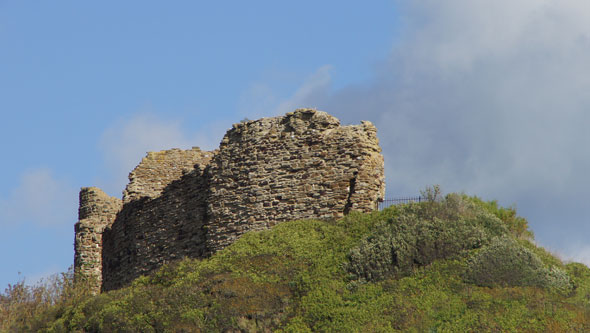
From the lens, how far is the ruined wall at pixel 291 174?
98.3ft

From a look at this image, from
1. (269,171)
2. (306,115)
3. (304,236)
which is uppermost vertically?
(306,115)

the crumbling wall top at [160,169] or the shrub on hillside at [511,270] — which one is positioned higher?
the crumbling wall top at [160,169]

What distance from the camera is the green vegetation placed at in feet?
78.6

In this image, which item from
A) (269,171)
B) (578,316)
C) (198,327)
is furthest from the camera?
(269,171)

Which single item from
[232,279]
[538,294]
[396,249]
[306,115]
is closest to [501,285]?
[538,294]

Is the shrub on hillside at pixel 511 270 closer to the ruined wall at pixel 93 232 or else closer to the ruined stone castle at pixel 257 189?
the ruined stone castle at pixel 257 189

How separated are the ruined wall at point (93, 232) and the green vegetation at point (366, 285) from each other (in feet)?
28.0

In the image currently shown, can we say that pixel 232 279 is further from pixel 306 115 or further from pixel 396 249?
pixel 306 115

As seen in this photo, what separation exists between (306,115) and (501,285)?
946 cm

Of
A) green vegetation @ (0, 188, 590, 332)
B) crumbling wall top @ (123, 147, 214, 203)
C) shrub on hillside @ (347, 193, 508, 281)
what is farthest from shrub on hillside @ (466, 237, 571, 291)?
crumbling wall top @ (123, 147, 214, 203)

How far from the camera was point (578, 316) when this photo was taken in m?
23.2

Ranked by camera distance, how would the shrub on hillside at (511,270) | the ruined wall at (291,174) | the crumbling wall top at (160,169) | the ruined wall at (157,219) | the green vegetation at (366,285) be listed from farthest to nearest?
1. the crumbling wall top at (160,169)
2. the ruined wall at (157,219)
3. the ruined wall at (291,174)
4. the shrub on hillside at (511,270)
5. the green vegetation at (366,285)

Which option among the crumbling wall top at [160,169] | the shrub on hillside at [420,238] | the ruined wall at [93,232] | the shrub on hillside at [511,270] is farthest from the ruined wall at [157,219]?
the shrub on hillside at [511,270]

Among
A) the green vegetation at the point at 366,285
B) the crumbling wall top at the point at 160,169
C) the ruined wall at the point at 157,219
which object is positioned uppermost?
the crumbling wall top at the point at 160,169
